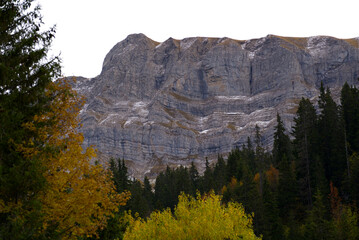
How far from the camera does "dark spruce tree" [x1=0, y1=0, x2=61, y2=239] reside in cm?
1424

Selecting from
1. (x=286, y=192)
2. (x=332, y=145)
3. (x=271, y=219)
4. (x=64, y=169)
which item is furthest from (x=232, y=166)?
(x=64, y=169)

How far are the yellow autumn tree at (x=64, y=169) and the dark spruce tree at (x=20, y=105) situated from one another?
480 mm

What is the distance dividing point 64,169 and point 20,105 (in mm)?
3401

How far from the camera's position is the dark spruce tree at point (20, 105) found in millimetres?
14242

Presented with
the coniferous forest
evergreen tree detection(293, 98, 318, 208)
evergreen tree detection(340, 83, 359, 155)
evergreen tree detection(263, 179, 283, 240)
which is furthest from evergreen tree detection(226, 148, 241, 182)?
evergreen tree detection(340, 83, 359, 155)

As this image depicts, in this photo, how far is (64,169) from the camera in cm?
1659

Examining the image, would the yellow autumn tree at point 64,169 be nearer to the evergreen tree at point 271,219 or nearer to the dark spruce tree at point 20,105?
the dark spruce tree at point 20,105

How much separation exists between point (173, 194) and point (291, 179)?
53.9 meters

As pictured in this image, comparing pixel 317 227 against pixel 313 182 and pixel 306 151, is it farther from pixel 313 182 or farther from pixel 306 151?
pixel 306 151

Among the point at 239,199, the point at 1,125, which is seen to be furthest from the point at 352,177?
the point at 1,125

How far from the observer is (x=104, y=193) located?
695 inches

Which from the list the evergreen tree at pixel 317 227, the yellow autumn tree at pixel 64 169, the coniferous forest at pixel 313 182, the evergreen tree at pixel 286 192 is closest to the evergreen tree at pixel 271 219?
the coniferous forest at pixel 313 182

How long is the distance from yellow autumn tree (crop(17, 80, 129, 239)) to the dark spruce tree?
0.48 meters

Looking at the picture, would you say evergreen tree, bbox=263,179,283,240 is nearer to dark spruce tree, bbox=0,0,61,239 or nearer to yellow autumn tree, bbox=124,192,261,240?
yellow autumn tree, bbox=124,192,261,240
